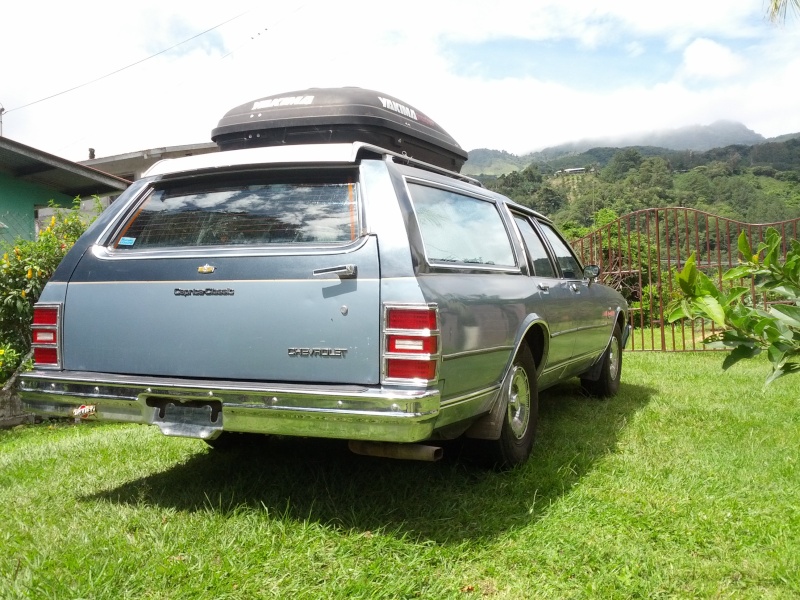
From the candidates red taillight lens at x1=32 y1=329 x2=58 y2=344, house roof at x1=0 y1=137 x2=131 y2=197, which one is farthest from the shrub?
red taillight lens at x1=32 y1=329 x2=58 y2=344

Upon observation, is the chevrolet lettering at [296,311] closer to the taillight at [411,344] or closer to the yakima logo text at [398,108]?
the taillight at [411,344]

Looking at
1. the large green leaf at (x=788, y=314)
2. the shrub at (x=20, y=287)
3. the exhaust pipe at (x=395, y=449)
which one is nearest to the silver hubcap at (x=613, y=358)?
the exhaust pipe at (x=395, y=449)

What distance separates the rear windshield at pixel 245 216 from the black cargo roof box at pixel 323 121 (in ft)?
5.50

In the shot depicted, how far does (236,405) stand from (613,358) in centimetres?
471

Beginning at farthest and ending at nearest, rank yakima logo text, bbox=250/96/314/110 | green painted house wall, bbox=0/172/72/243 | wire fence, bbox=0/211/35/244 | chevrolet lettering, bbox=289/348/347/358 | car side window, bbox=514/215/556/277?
1. green painted house wall, bbox=0/172/72/243
2. wire fence, bbox=0/211/35/244
3. yakima logo text, bbox=250/96/314/110
4. car side window, bbox=514/215/556/277
5. chevrolet lettering, bbox=289/348/347/358

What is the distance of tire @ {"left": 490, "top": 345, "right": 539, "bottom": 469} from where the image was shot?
4.07 m

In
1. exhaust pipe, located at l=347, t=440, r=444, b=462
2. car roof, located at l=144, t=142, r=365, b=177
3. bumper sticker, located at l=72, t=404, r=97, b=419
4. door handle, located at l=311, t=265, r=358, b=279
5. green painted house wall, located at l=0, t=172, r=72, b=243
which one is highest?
green painted house wall, located at l=0, t=172, r=72, b=243

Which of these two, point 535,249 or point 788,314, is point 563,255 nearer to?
point 535,249

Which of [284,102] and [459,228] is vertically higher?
[284,102]

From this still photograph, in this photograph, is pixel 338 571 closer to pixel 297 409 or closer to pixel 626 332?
pixel 297 409

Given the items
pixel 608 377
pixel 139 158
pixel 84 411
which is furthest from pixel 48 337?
pixel 139 158

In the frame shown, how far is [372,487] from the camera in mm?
3938

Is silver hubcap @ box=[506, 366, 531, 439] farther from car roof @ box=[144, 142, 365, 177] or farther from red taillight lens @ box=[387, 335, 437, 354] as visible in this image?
car roof @ box=[144, 142, 365, 177]

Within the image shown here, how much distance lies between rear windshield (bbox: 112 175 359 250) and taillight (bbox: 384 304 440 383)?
1.67ft
